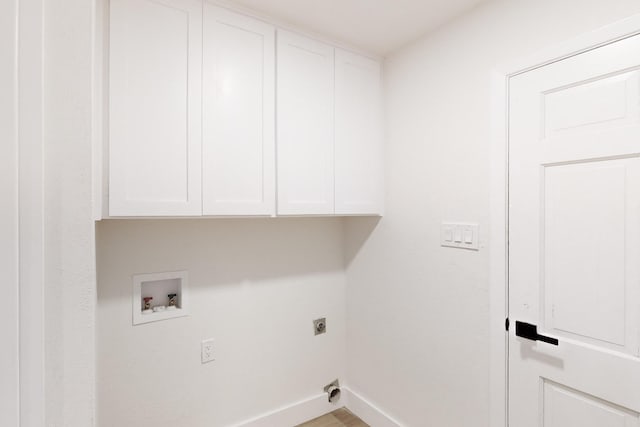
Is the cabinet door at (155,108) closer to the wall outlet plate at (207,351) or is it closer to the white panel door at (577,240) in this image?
the wall outlet plate at (207,351)

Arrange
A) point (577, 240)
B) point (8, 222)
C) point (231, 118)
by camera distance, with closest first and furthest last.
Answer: point (8, 222), point (577, 240), point (231, 118)

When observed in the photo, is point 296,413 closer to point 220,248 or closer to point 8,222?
point 220,248

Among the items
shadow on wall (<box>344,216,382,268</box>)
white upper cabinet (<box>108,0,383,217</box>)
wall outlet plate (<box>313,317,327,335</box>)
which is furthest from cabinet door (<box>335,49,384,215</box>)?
wall outlet plate (<box>313,317,327,335</box>)

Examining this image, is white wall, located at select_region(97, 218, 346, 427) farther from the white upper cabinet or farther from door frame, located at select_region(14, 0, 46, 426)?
door frame, located at select_region(14, 0, 46, 426)

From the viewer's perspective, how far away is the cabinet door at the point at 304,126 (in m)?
1.64

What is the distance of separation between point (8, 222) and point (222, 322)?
150 centimetres

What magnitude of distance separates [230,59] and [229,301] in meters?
1.27

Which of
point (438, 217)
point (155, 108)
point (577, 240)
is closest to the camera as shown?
point (577, 240)

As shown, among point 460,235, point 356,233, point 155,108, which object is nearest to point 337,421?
point 356,233

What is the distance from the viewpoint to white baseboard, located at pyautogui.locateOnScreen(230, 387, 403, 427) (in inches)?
76.3

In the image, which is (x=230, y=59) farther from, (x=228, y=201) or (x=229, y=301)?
(x=229, y=301)

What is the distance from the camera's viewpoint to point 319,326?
2180 mm

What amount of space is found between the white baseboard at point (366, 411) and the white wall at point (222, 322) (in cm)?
15

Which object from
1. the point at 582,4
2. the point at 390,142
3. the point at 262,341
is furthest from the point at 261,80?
the point at 262,341
